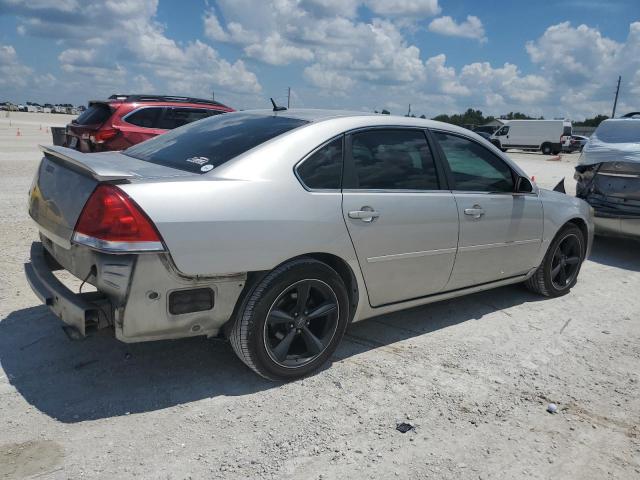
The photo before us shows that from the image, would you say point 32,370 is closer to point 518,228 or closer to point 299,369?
point 299,369

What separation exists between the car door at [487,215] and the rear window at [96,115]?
22.9ft

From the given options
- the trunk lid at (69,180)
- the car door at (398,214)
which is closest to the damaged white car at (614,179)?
the car door at (398,214)

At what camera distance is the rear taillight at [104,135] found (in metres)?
9.16

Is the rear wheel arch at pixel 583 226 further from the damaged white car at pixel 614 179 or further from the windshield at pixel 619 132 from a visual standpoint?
the windshield at pixel 619 132

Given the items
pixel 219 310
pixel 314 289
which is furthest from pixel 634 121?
pixel 219 310

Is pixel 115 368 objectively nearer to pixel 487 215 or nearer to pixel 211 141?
pixel 211 141

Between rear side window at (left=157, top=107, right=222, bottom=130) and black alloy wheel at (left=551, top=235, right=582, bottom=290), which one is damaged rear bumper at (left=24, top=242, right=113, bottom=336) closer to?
black alloy wheel at (left=551, top=235, right=582, bottom=290)

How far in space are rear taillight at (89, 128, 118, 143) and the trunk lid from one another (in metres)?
5.93

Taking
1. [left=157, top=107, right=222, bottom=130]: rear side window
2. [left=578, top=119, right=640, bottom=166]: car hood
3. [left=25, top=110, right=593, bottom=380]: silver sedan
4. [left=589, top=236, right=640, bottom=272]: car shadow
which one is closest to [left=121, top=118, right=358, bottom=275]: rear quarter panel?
[left=25, top=110, right=593, bottom=380]: silver sedan

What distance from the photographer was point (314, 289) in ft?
11.3

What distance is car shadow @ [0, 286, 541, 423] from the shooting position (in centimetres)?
309

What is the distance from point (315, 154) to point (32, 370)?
7.12 feet

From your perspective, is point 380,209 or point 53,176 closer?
point 53,176

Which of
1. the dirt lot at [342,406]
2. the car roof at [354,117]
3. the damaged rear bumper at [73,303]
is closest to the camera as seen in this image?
the dirt lot at [342,406]
